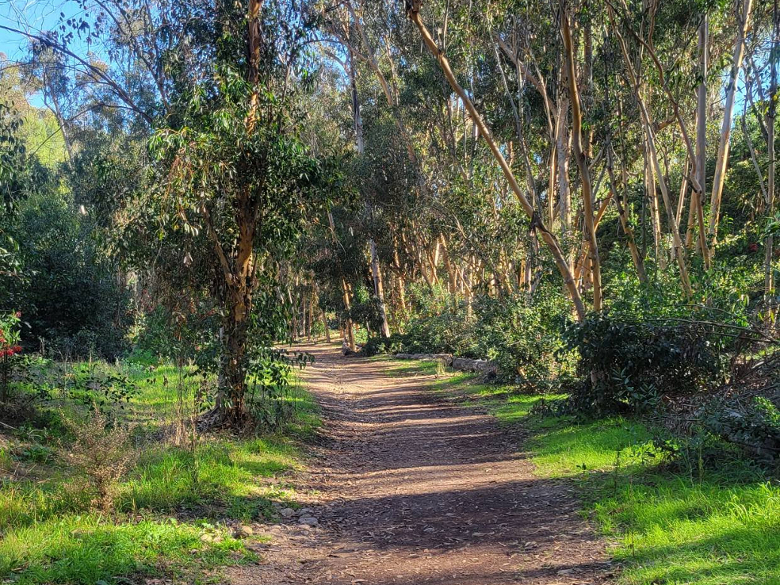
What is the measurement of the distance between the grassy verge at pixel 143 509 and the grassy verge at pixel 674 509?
3339 mm

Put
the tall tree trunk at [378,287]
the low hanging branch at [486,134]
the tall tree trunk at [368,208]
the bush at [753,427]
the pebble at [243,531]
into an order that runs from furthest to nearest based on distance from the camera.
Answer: the tall tree trunk at [378,287]
the tall tree trunk at [368,208]
the low hanging branch at [486,134]
the pebble at [243,531]
the bush at [753,427]

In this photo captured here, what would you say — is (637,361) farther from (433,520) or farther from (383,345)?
(383,345)

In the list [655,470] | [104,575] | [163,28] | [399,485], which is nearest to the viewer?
[104,575]

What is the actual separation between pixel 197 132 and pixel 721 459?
7523mm

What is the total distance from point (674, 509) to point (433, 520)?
2368 mm

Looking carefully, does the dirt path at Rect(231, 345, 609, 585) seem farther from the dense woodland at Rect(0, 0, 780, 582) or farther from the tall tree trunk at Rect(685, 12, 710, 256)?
the tall tree trunk at Rect(685, 12, 710, 256)

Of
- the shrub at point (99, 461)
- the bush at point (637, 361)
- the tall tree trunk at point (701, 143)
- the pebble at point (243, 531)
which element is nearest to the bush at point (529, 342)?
the bush at point (637, 361)

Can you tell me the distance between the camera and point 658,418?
8109 mm

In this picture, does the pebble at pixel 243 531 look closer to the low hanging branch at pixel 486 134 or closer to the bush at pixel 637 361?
the bush at pixel 637 361

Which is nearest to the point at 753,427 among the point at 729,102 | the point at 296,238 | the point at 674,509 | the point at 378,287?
the point at 674,509

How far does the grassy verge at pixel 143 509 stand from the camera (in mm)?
4969

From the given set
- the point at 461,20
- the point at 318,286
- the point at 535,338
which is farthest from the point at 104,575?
the point at 318,286

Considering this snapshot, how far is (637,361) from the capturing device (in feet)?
32.7

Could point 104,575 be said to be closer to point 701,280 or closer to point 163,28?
point 701,280
